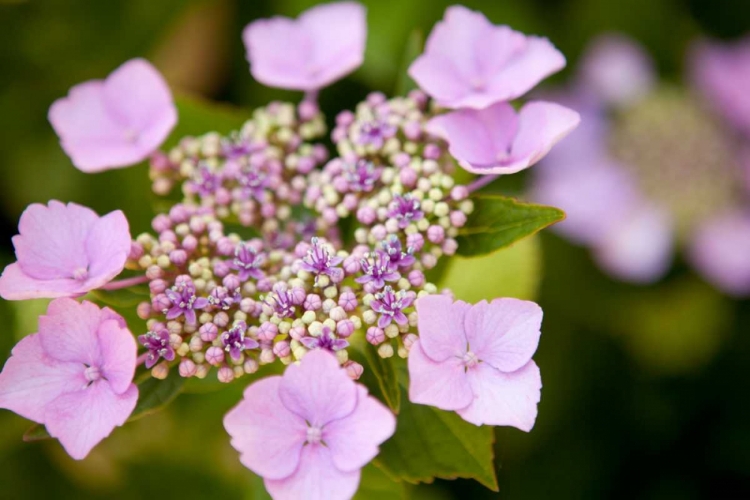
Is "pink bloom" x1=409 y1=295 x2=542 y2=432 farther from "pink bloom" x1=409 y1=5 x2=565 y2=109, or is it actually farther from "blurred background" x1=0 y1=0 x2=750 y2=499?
"blurred background" x1=0 y1=0 x2=750 y2=499

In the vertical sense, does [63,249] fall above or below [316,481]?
above

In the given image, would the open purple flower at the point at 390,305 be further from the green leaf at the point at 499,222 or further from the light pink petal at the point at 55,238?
the light pink petal at the point at 55,238

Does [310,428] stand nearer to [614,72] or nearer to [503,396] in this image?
[503,396]

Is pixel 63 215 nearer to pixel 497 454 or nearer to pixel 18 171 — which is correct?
pixel 18 171

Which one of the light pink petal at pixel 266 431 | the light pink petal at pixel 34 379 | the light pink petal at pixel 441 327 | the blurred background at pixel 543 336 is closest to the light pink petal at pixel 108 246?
the light pink petal at pixel 34 379

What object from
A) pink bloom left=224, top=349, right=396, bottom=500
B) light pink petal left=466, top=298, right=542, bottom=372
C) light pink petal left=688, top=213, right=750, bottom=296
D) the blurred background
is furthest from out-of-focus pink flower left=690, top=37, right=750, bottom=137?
pink bloom left=224, top=349, right=396, bottom=500

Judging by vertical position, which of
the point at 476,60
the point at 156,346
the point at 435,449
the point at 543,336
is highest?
the point at 476,60

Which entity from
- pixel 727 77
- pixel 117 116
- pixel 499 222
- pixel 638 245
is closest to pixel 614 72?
pixel 727 77

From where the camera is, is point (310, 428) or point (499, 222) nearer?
point (310, 428)
